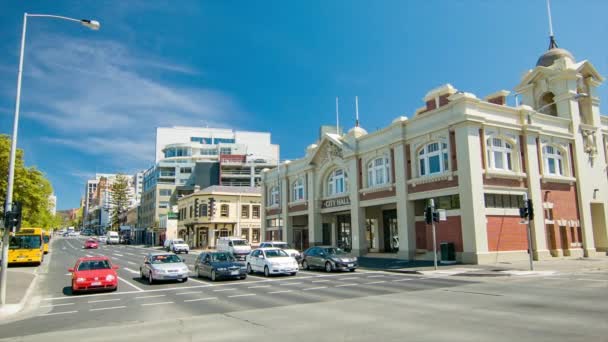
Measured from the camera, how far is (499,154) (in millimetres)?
29047

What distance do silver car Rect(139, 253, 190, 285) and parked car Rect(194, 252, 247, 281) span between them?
129 cm

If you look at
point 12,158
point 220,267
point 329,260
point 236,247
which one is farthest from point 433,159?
point 12,158

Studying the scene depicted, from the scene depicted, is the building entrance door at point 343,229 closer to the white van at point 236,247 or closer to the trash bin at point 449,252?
the white van at point 236,247

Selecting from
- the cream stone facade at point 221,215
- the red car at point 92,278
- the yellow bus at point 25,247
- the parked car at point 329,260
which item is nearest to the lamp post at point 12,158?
the red car at point 92,278

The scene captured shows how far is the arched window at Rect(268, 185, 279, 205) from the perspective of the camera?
2025 inches

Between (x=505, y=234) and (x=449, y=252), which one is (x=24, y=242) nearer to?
(x=449, y=252)

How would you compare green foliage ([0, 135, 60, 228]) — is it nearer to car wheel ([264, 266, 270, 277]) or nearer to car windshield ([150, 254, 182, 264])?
car windshield ([150, 254, 182, 264])

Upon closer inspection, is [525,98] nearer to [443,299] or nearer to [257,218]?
[443,299]

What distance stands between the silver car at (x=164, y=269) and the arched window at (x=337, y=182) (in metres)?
21.2

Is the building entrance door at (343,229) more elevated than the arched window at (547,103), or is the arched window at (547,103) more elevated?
the arched window at (547,103)

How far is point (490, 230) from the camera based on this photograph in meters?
26.8

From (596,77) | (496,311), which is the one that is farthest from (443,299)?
(596,77)

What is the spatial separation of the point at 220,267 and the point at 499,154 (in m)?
20.4

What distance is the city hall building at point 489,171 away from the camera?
27.2m
